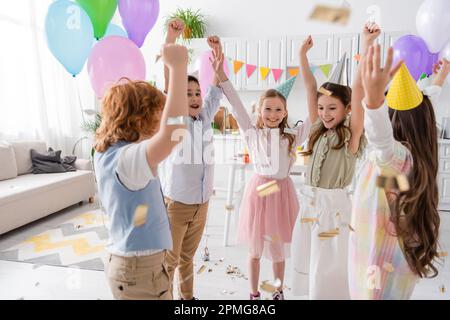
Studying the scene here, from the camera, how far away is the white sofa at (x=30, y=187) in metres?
3.01

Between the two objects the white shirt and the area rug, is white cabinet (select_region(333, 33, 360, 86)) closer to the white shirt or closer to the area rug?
the white shirt

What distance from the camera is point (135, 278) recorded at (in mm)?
1080

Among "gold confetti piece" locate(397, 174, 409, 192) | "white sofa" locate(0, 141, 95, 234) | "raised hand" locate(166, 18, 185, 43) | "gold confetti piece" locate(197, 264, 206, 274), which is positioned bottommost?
"gold confetti piece" locate(197, 264, 206, 274)

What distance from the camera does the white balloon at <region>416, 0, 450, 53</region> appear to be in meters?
1.88

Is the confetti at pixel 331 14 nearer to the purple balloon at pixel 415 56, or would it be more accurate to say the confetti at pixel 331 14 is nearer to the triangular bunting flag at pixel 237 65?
the purple balloon at pixel 415 56

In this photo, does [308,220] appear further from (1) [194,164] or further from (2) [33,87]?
(2) [33,87]

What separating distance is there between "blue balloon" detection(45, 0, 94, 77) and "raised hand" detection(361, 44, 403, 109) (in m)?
1.56

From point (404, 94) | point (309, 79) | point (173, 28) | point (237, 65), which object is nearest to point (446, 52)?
point (309, 79)

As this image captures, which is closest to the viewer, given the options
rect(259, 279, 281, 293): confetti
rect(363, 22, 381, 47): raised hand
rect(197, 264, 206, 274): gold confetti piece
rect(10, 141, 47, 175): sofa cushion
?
rect(363, 22, 381, 47): raised hand

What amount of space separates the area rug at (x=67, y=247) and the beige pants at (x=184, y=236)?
905 mm

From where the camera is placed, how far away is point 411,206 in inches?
44.1

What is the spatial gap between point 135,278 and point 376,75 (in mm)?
891

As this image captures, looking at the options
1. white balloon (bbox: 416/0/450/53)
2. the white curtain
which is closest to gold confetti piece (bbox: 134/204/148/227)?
white balloon (bbox: 416/0/450/53)
